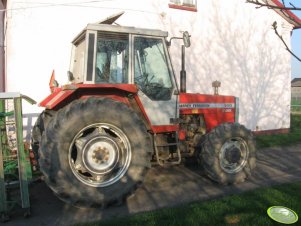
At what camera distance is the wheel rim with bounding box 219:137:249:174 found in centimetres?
564

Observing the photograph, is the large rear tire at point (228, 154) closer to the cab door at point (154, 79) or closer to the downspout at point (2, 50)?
the cab door at point (154, 79)

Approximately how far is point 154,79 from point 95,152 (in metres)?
1.53

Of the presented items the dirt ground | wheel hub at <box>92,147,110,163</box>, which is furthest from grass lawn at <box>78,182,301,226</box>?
wheel hub at <box>92,147,110,163</box>

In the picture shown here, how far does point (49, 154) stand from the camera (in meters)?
4.34

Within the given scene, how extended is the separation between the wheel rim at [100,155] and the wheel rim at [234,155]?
1712 mm

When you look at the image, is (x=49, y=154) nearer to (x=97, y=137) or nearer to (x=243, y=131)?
(x=97, y=137)

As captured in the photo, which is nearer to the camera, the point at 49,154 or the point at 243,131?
the point at 49,154

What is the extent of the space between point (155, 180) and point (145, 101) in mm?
1523

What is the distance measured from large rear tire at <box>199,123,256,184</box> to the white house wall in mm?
4670

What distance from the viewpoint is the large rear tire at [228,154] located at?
5.52 metres

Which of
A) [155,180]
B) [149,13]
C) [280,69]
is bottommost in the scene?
[155,180]

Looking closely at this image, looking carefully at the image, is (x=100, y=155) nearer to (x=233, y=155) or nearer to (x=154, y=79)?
(x=154, y=79)

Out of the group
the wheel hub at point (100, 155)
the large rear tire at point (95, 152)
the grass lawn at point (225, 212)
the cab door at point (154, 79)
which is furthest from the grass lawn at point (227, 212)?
the cab door at point (154, 79)

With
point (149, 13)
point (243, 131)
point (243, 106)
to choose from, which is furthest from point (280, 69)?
point (243, 131)
